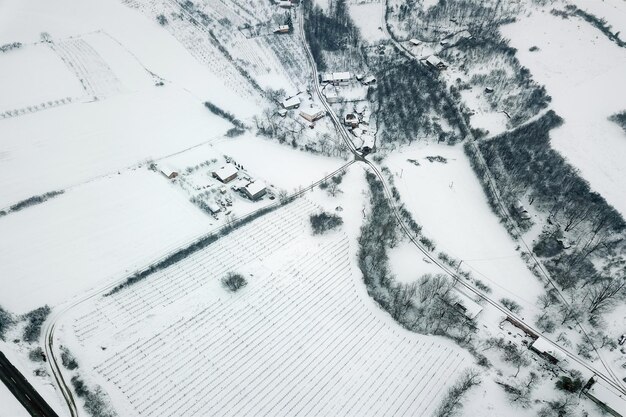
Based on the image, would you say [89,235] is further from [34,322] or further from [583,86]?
[583,86]

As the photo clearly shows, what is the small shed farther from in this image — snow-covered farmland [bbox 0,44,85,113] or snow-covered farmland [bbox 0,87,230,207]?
snow-covered farmland [bbox 0,44,85,113]

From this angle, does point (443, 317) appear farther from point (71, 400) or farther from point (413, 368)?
point (71, 400)

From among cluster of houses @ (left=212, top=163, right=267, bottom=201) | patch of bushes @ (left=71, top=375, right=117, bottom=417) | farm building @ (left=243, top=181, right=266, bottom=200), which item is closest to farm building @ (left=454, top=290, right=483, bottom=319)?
farm building @ (left=243, top=181, right=266, bottom=200)

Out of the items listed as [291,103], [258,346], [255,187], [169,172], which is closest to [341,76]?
[291,103]

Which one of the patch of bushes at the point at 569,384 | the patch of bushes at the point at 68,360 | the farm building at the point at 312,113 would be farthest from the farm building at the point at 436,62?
the patch of bushes at the point at 68,360

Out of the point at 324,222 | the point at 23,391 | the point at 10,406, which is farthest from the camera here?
the point at 324,222

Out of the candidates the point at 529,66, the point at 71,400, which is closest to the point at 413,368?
the point at 71,400

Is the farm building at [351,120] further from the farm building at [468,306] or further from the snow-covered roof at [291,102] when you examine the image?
the farm building at [468,306]
